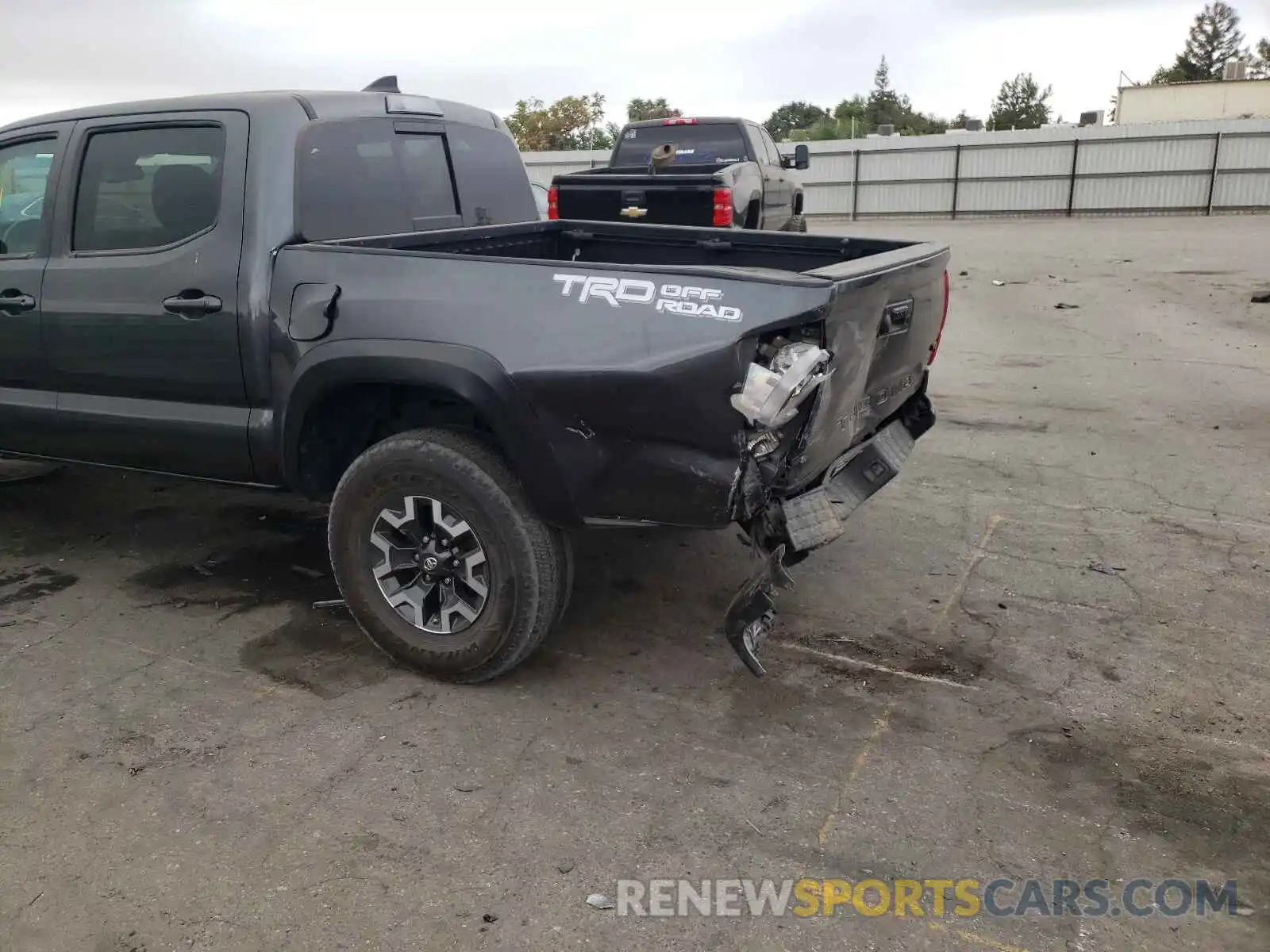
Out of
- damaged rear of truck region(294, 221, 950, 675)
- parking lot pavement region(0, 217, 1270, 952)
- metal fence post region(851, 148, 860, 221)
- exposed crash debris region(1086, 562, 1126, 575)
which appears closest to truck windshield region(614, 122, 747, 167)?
parking lot pavement region(0, 217, 1270, 952)

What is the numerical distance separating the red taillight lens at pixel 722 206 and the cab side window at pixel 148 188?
281 inches

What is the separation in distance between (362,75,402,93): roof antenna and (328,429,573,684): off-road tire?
1.81 m

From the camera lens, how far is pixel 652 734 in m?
3.37

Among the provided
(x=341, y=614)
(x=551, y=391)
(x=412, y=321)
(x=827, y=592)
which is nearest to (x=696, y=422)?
(x=551, y=391)

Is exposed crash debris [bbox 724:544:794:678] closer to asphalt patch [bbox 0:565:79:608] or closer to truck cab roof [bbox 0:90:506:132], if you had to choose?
truck cab roof [bbox 0:90:506:132]

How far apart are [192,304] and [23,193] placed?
1336mm

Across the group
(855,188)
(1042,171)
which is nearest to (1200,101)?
(1042,171)

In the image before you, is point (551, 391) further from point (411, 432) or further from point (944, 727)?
point (944, 727)

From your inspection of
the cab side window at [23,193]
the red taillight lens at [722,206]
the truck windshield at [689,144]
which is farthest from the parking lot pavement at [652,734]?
the truck windshield at [689,144]

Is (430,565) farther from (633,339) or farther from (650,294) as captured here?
(650,294)

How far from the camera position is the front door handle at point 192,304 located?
377 centimetres

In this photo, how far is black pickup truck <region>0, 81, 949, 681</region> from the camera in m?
3.05

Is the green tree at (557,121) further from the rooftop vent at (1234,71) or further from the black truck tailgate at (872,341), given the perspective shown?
the black truck tailgate at (872,341)

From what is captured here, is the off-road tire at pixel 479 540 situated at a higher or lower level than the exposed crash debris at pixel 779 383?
lower
